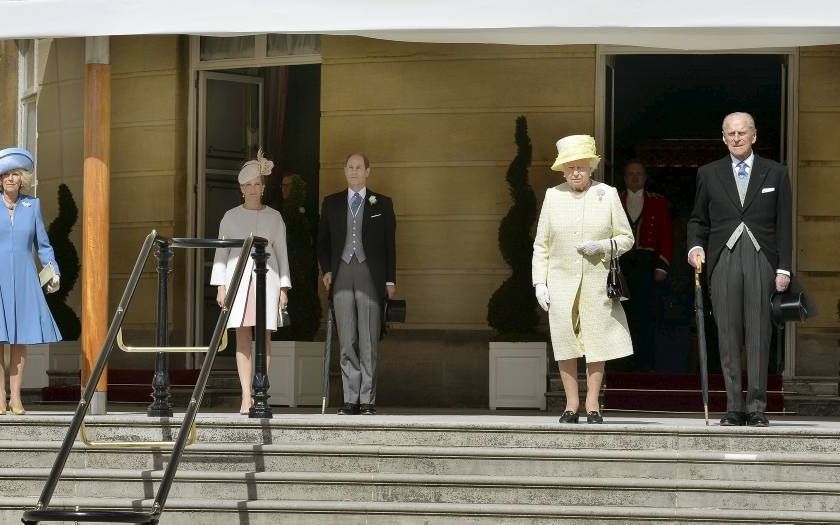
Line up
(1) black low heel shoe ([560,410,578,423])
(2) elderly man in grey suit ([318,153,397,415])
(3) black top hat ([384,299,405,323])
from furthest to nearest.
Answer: (3) black top hat ([384,299,405,323])
(2) elderly man in grey suit ([318,153,397,415])
(1) black low heel shoe ([560,410,578,423])

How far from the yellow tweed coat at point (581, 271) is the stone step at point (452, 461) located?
826 millimetres

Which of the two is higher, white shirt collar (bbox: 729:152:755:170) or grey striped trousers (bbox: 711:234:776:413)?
white shirt collar (bbox: 729:152:755:170)

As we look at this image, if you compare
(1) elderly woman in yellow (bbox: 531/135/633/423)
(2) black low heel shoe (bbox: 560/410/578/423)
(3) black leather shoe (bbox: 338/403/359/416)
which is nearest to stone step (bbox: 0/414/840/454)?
(2) black low heel shoe (bbox: 560/410/578/423)

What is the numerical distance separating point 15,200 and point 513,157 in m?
3.94

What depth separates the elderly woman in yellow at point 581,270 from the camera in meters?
9.16

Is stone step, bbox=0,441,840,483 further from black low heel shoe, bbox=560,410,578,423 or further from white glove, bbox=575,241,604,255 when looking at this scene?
white glove, bbox=575,241,604,255

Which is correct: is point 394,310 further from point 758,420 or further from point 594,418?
point 758,420

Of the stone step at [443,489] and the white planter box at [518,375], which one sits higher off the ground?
the white planter box at [518,375]

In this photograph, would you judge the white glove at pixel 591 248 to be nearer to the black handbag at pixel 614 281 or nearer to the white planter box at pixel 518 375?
the black handbag at pixel 614 281

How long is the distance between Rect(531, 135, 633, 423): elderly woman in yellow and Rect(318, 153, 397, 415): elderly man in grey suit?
1204mm

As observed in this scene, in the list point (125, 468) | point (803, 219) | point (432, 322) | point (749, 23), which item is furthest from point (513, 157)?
point (125, 468)

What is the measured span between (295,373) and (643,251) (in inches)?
107

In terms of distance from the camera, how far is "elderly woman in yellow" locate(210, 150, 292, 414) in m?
10.0

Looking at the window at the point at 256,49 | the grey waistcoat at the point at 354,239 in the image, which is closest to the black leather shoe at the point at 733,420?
the grey waistcoat at the point at 354,239
